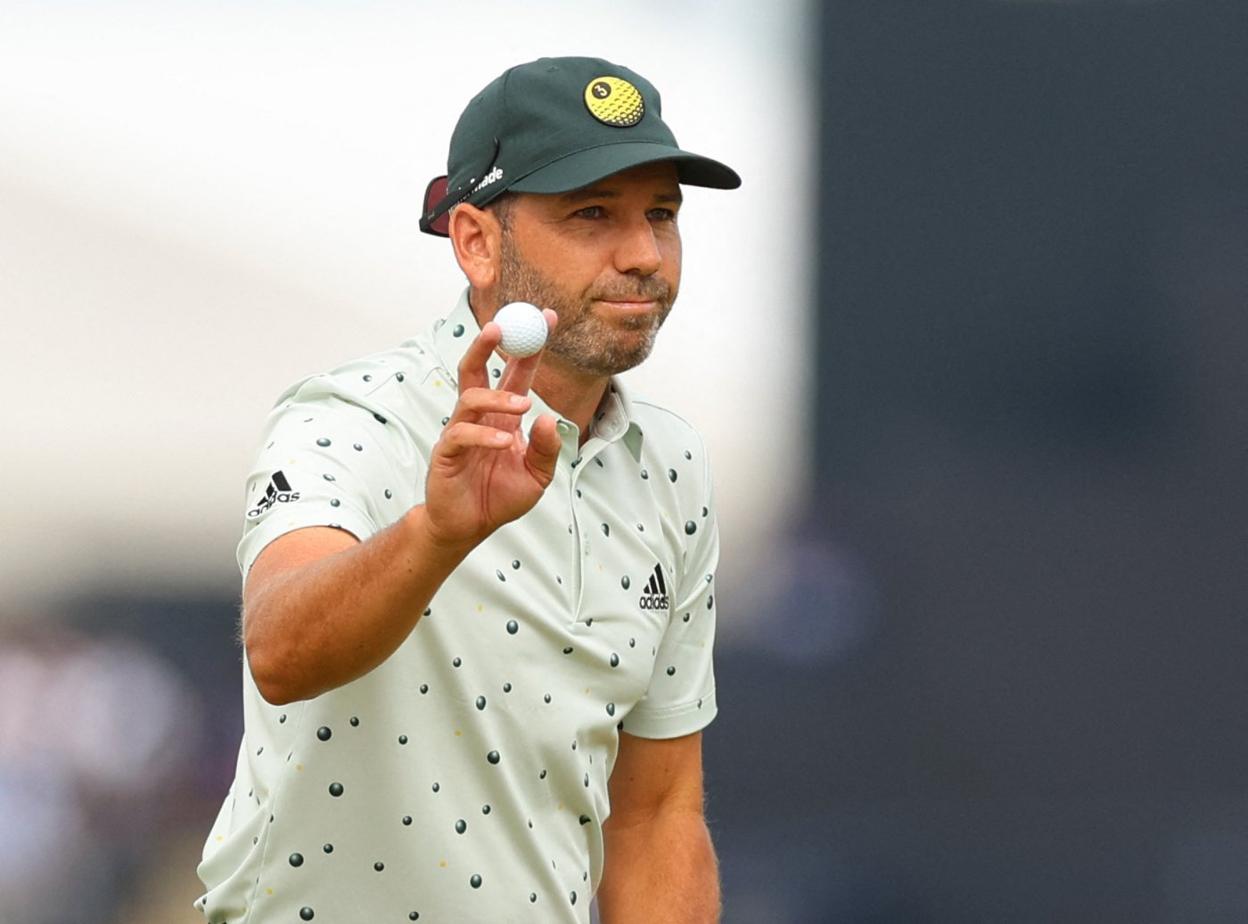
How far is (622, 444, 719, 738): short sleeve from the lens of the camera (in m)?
2.18

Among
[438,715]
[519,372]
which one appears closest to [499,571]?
[438,715]

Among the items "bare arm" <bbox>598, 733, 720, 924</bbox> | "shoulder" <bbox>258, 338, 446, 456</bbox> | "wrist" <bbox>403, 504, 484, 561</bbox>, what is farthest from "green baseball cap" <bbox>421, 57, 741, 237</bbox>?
"bare arm" <bbox>598, 733, 720, 924</bbox>

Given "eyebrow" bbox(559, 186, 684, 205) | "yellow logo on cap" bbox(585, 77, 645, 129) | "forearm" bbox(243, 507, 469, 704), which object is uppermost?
"yellow logo on cap" bbox(585, 77, 645, 129)

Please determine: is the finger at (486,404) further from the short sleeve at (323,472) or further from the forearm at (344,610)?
the short sleeve at (323,472)

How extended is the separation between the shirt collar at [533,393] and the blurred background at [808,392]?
57.7 inches

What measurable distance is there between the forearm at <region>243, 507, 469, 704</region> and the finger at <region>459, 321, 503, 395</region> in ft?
0.37

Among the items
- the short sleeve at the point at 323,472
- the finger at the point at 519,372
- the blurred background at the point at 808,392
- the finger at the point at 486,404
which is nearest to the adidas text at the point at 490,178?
the short sleeve at the point at 323,472

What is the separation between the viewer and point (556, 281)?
76.3 inches

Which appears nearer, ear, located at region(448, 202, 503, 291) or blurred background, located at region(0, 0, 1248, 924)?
ear, located at region(448, 202, 503, 291)

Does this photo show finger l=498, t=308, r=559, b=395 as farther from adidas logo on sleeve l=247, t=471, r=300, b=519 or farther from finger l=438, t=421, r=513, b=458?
adidas logo on sleeve l=247, t=471, r=300, b=519

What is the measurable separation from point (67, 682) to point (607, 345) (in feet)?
5.94

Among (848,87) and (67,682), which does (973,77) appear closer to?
(848,87)

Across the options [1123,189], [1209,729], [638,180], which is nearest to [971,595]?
[1209,729]

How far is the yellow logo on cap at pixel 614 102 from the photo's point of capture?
1962 millimetres
